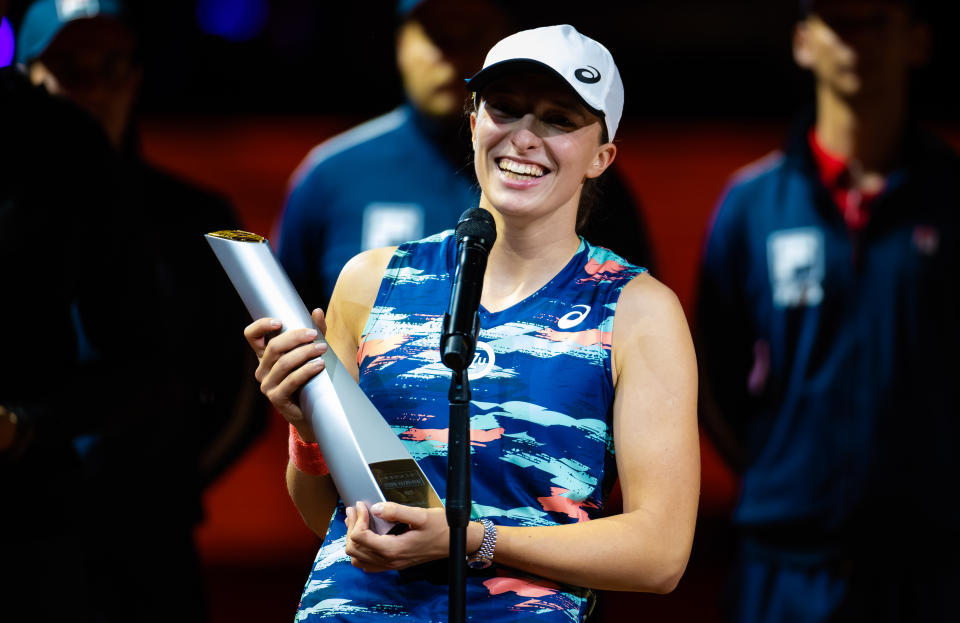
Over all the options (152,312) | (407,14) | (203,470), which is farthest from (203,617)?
(407,14)

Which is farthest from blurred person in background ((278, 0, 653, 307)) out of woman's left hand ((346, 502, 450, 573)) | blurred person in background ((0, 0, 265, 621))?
woman's left hand ((346, 502, 450, 573))

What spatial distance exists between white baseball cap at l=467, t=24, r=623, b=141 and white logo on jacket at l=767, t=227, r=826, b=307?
79.4 inches

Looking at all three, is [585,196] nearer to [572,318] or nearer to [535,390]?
[572,318]

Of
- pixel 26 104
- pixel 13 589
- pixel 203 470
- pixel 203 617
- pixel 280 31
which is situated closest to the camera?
pixel 13 589

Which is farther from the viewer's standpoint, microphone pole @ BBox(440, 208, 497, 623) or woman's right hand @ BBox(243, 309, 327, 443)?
woman's right hand @ BBox(243, 309, 327, 443)

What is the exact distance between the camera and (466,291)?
5.10ft

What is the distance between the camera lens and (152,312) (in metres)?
2.72

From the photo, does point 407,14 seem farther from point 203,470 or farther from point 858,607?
point 858,607

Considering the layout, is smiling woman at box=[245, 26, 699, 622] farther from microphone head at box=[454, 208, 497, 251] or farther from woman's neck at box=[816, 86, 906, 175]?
woman's neck at box=[816, 86, 906, 175]

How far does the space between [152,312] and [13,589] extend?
0.66m

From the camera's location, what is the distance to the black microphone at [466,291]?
1.50m

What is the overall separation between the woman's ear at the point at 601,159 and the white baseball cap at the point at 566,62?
62 mm

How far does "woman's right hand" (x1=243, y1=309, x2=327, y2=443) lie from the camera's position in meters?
1.62

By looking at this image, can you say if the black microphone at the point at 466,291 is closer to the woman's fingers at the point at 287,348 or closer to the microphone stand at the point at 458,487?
the microphone stand at the point at 458,487
